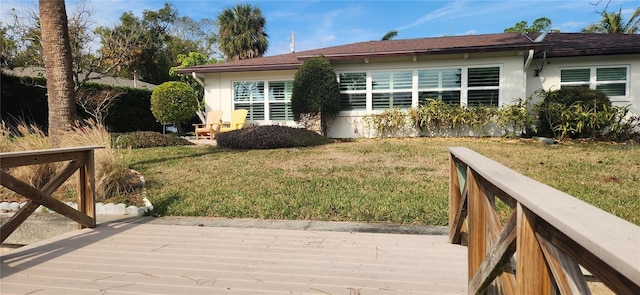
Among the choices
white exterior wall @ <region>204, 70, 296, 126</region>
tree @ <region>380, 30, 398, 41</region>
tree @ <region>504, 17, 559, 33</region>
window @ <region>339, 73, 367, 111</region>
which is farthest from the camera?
tree @ <region>504, 17, 559, 33</region>

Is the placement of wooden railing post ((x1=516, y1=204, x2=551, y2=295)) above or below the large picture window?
below

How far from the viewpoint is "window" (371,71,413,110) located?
1209cm

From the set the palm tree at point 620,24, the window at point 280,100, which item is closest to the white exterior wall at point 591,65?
the window at point 280,100

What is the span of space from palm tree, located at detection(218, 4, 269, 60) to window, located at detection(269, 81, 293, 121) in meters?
13.8

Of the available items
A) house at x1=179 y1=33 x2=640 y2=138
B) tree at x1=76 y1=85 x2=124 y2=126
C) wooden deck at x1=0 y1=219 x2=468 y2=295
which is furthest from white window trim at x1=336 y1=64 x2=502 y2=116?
tree at x1=76 y1=85 x2=124 y2=126

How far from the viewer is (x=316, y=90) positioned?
458 inches

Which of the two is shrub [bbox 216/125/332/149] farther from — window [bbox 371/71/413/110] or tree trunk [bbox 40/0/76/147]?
tree trunk [bbox 40/0/76/147]

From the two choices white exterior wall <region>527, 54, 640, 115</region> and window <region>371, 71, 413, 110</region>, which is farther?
window <region>371, 71, 413, 110</region>

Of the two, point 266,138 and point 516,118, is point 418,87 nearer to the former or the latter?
point 516,118

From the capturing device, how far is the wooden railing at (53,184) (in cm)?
305

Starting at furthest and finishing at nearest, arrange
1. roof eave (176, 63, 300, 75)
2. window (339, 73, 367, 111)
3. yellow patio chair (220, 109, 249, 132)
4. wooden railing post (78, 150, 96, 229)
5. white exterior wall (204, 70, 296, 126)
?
1. white exterior wall (204, 70, 296, 126)
2. roof eave (176, 63, 300, 75)
3. yellow patio chair (220, 109, 249, 132)
4. window (339, 73, 367, 111)
5. wooden railing post (78, 150, 96, 229)

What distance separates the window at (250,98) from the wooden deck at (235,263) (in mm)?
10218

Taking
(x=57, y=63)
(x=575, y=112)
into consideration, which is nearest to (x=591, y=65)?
(x=575, y=112)

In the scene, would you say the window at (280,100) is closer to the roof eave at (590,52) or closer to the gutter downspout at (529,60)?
the gutter downspout at (529,60)
